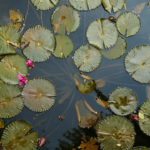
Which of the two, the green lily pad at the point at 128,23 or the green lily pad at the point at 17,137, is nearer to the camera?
the green lily pad at the point at 17,137

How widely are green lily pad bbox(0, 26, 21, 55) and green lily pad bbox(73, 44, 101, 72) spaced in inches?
50.9

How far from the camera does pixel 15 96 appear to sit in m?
2.70

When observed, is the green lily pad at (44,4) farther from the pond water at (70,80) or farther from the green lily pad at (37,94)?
the green lily pad at (37,94)

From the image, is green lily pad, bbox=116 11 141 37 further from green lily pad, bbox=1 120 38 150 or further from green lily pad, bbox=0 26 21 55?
green lily pad, bbox=1 120 38 150

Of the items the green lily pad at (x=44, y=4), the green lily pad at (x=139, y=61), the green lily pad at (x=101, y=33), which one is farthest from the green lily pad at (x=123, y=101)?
the green lily pad at (x=44, y=4)

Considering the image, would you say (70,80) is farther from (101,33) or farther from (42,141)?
(42,141)

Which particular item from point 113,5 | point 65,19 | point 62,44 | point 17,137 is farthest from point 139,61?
point 17,137

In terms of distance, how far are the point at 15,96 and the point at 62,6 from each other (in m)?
2.18

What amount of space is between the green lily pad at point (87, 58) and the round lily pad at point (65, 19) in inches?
19.9

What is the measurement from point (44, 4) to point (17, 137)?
2.92 m

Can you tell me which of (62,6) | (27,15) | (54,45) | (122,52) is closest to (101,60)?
(122,52)

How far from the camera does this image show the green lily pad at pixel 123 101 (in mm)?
2770

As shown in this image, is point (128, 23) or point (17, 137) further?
point (128, 23)

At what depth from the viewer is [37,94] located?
2.72 m
